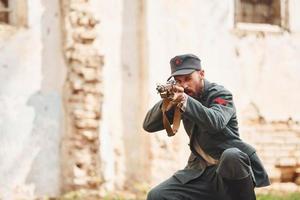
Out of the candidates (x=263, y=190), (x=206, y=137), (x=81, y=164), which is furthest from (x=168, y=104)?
(x=263, y=190)

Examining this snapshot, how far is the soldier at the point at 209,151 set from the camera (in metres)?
4.25

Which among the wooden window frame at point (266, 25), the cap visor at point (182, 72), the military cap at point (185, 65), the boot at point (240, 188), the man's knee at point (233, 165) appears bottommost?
the boot at point (240, 188)

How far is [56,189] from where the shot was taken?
7.49 meters

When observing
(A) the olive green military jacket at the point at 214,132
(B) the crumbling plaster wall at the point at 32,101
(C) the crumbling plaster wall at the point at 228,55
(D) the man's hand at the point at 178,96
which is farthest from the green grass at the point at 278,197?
(D) the man's hand at the point at 178,96

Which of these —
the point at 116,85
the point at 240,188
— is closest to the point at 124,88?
the point at 116,85

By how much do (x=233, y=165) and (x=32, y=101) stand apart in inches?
145

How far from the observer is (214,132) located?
4332 millimetres

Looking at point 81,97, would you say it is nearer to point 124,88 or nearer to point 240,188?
point 124,88

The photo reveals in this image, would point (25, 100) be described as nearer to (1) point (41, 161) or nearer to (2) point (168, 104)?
(1) point (41, 161)

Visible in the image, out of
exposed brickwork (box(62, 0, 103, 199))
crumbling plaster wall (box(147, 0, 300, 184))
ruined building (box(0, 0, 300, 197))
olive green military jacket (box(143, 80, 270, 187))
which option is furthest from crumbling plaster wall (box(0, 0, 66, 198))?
olive green military jacket (box(143, 80, 270, 187))

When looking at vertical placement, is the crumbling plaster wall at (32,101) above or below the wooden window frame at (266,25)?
below

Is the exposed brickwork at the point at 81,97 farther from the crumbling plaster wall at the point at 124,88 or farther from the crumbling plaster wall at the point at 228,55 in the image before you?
the crumbling plaster wall at the point at 228,55

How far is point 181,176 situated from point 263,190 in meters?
4.02

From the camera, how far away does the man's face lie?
444 centimetres
